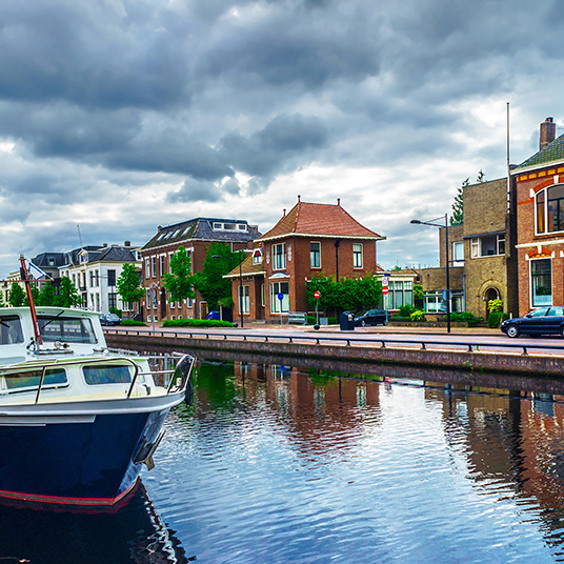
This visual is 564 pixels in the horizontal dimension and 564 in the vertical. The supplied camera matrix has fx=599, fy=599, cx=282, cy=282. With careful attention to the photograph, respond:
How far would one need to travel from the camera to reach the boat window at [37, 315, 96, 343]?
A: 12.8 metres

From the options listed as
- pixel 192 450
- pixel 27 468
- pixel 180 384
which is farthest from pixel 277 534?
pixel 192 450

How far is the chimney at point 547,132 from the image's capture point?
4247 centimetres

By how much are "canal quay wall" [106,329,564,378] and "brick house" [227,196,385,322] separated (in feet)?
37.0

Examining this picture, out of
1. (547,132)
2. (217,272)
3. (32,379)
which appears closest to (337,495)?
(32,379)

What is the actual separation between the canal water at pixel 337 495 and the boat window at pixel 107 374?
2052mm

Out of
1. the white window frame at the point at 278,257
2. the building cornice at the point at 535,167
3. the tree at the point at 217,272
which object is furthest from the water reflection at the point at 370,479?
the tree at the point at 217,272

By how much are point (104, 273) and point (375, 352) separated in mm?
67667

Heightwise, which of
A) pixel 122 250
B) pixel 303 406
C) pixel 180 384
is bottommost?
pixel 303 406

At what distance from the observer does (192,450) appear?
531 inches

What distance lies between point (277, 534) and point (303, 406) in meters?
10.0

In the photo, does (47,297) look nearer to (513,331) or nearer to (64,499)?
(513,331)

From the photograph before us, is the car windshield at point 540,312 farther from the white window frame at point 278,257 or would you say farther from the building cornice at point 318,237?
the white window frame at point 278,257

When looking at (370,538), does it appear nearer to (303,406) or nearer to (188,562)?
(188,562)

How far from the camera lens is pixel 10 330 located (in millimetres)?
12109
